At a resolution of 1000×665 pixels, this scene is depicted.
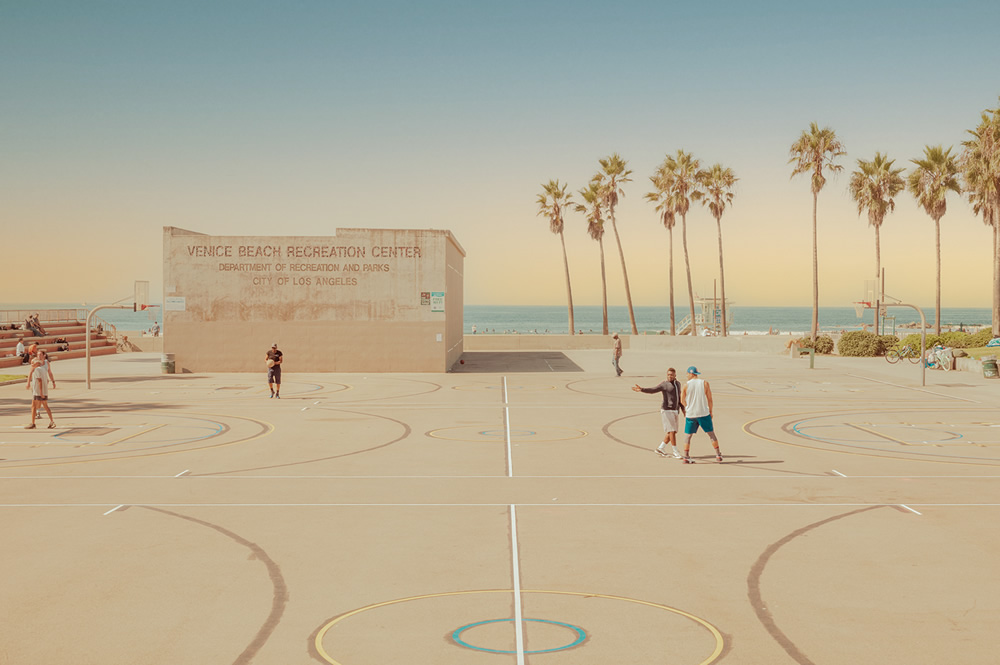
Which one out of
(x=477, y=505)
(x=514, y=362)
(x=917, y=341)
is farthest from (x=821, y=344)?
(x=477, y=505)

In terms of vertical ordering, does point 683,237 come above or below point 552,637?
above

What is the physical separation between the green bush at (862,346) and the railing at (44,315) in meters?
51.6

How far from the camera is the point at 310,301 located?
136 ft

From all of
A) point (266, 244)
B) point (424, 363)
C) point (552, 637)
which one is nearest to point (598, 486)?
point (552, 637)

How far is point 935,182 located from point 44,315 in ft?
209

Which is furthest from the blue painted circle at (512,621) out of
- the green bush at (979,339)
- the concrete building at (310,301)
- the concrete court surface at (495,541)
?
the green bush at (979,339)

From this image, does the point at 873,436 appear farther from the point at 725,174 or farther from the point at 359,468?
the point at 725,174

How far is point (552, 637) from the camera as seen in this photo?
7.86 metres

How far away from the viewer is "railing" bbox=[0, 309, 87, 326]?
55.1 metres

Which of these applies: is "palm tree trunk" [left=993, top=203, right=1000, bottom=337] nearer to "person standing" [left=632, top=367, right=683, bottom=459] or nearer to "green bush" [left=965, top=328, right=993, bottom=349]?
"green bush" [left=965, top=328, right=993, bottom=349]

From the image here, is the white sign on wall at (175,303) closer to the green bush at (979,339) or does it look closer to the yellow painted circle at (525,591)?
the yellow painted circle at (525,591)

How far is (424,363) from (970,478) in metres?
29.0

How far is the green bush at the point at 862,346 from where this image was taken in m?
51.8

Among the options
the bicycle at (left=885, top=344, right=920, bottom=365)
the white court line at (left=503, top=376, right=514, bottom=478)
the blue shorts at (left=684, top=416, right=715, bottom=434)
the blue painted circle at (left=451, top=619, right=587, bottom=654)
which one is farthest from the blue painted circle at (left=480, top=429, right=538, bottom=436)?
the bicycle at (left=885, top=344, right=920, bottom=365)
